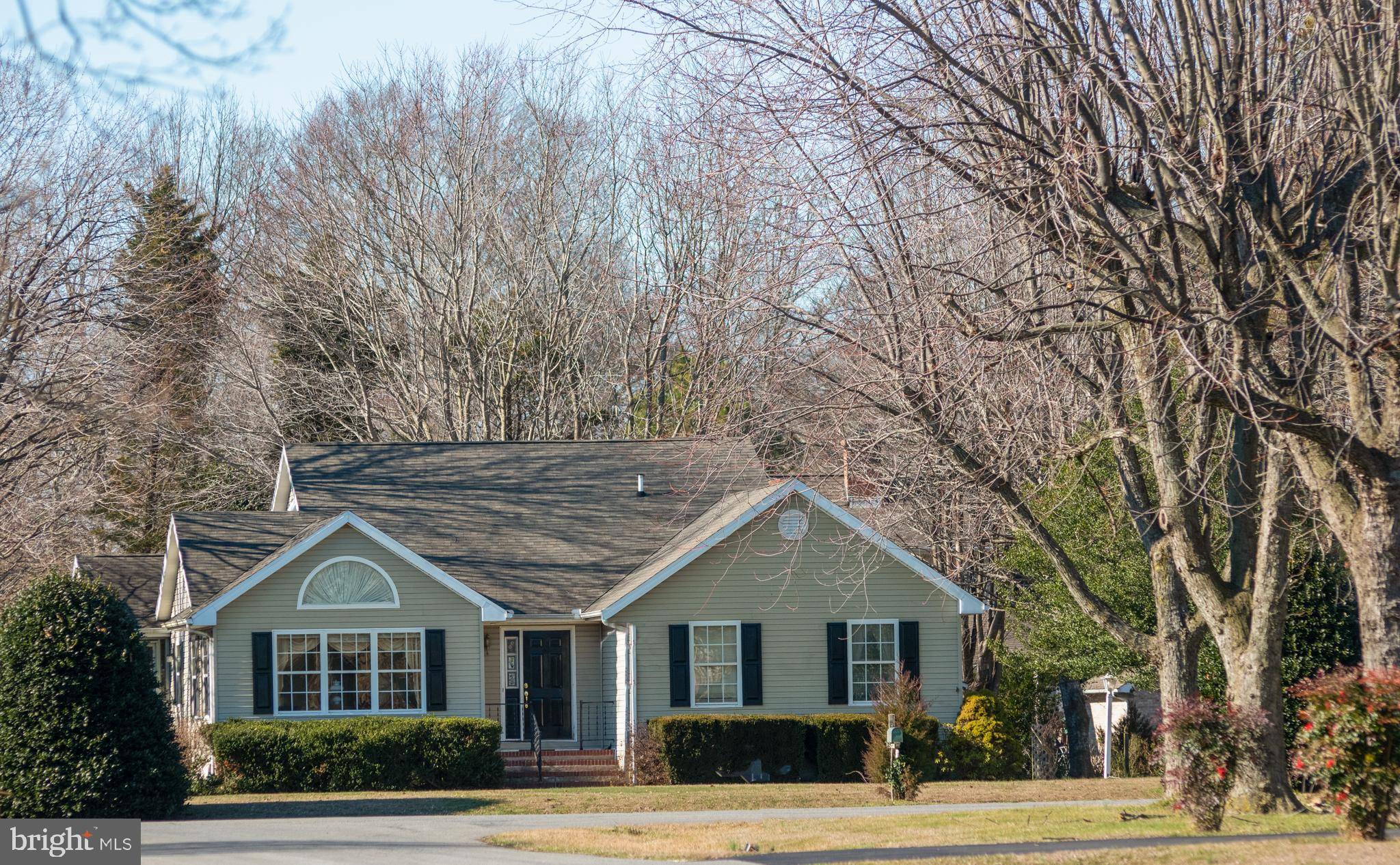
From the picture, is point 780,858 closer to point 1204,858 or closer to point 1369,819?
point 1204,858

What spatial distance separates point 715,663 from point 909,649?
10.6ft

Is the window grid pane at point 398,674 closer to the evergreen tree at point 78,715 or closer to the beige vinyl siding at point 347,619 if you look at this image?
the beige vinyl siding at point 347,619

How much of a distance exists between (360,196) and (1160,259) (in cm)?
2702

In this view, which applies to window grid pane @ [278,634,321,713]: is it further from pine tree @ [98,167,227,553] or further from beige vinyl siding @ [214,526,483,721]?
pine tree @ [98,167,227,553]

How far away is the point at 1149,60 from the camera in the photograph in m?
11.2

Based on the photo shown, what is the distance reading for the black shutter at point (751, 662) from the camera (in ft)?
75.5

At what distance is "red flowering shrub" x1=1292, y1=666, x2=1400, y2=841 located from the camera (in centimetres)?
1036

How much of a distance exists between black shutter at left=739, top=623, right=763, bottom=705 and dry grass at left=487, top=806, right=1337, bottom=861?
773 centimetres

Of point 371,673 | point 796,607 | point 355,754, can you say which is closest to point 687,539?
point 796,607

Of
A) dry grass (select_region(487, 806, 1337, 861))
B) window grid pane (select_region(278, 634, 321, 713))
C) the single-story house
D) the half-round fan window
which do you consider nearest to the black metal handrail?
the single-story house

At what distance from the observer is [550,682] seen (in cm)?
2412

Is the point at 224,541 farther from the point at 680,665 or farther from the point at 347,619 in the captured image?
the point at 680,665

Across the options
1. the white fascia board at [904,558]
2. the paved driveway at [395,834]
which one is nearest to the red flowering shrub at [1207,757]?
the paved driveway at [395,834]

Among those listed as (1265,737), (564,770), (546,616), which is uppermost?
(546,616)
